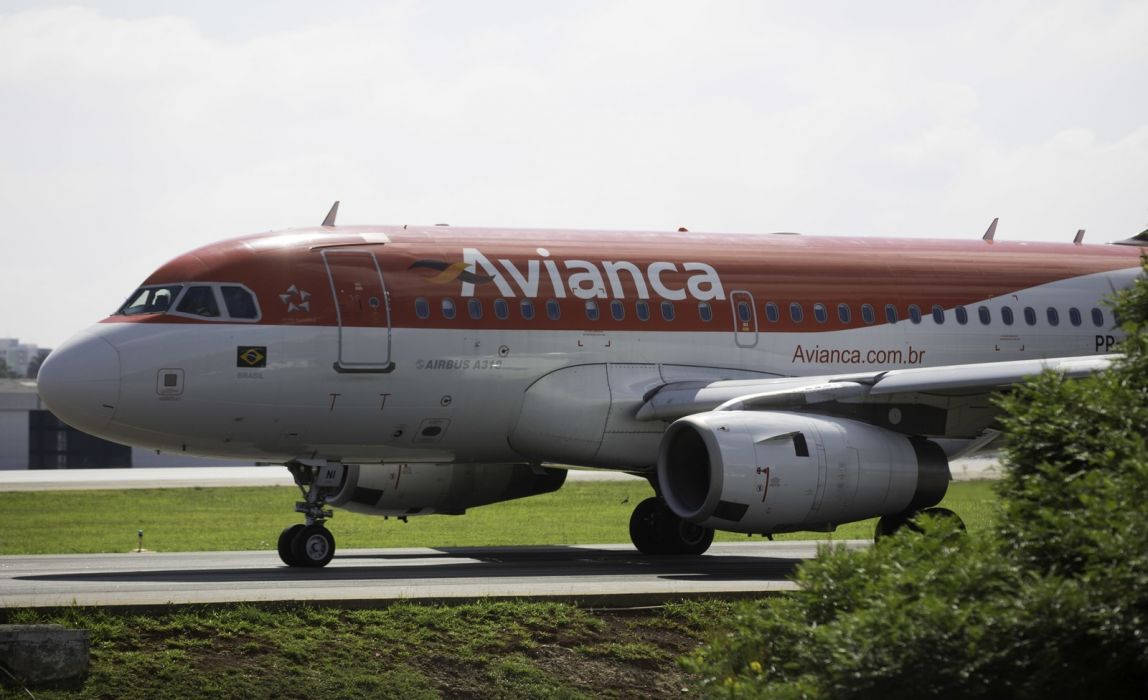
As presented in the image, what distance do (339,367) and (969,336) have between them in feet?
30.5

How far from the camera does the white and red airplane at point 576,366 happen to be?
18.0 m

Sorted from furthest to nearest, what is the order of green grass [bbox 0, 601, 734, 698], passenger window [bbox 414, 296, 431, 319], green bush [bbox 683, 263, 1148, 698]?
passenger window [bbox 414, 296, 431, 319] → green grass [bbox 0, 601, 734, 698] → green bush [bbox 683, 263, 1148, 698]

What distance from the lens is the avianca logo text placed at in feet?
65.9

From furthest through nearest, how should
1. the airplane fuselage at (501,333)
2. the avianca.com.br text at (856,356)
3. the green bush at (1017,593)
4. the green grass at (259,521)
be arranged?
the green grass at (259,521) → the avianca.com.br text at (856,356) → the airplane fuselage at (501,333) → the green bush at (1017,593)

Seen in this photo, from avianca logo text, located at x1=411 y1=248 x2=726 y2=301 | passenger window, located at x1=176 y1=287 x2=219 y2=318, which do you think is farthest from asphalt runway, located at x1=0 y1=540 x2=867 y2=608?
avianca logo text, located at x1=411 y1=248 x2=726 y2=301

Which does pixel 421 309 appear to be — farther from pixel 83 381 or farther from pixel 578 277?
pixel 83 381

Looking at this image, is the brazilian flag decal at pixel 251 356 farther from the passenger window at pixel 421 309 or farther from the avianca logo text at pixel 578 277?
the avianca logo text at pixel 578 277

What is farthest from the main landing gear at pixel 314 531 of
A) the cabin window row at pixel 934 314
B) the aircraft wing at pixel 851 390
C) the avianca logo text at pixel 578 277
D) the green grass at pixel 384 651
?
the cabin window row at pixel 934 314

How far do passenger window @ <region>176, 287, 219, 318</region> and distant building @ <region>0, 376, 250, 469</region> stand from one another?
178ft

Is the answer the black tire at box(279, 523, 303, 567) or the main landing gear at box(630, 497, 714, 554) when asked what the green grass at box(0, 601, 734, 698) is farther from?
the main landing gear at box(630, 497, 714, 554)

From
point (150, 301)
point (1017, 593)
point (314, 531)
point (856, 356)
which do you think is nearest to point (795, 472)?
point (856, 356)

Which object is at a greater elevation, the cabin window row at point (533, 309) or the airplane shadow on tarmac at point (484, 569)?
Result: the cabin window row at point (533, 309)

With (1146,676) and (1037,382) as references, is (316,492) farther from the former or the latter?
(1146,676)

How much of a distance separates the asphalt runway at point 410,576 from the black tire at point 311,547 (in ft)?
1.12
